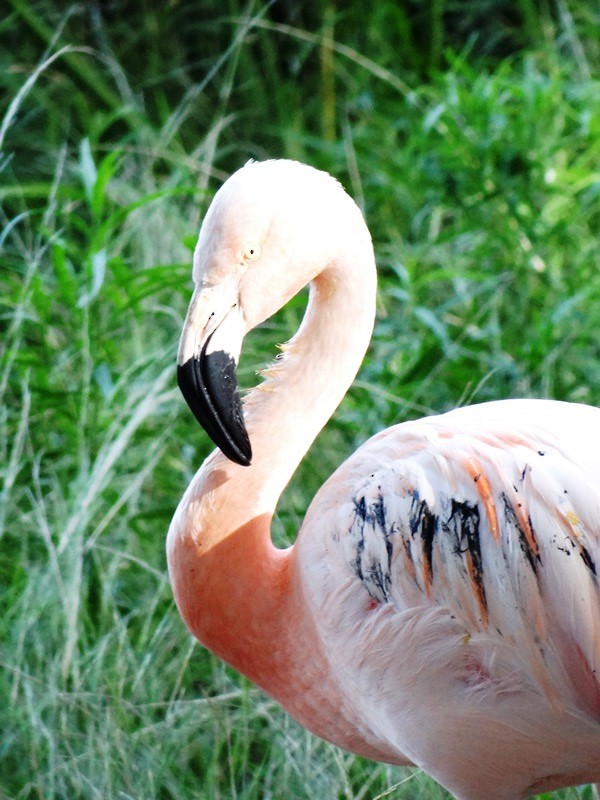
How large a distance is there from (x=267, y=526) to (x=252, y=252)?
484mm

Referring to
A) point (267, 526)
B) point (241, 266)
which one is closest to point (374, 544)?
point (267, 526)

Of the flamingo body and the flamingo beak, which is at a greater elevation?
the flamingo beak

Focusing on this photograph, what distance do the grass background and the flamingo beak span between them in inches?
27.7

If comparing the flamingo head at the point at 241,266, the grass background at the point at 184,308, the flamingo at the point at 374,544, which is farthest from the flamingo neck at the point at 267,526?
the grass background at the point at 184,308

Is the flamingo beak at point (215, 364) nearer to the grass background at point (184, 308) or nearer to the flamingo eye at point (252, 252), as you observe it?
the flamingo eye at point (252, 252)

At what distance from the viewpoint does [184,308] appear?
3631mm

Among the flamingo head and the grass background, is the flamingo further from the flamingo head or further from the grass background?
the grass background

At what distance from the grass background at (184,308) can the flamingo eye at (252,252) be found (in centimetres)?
89

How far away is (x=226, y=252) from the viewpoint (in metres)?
2.00

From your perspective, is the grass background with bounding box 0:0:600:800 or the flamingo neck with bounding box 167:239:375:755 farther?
the grass background with bounding box 0:0:600:800

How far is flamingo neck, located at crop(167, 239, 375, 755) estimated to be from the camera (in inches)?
82.4

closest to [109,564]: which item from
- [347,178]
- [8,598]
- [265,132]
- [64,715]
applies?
[8,598]

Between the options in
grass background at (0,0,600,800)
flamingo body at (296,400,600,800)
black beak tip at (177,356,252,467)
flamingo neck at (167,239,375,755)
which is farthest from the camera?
grass background at (0,0,600,800)

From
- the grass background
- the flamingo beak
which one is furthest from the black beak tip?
the grass background
